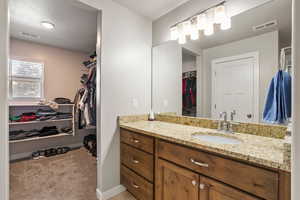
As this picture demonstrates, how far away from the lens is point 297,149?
52cm

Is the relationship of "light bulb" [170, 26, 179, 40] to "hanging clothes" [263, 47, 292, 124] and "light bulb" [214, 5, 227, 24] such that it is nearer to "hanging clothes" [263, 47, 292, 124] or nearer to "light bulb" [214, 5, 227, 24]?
"light bulb" [214, 5, 227, 24]

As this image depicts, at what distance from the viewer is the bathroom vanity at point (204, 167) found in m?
0.72

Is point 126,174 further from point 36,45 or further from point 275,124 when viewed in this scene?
point 36,45

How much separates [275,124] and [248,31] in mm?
869

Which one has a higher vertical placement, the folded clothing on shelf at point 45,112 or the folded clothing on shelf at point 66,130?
the folded clothing on shelf at point 45,112

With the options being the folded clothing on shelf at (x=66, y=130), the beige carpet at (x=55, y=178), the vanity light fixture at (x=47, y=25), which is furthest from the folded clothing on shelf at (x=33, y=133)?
the vanity light fixture at (x=47, y=25)

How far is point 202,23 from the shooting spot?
154cm

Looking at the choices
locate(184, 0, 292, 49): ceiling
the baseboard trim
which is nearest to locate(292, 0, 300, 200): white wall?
locate(184, 0, 292, 49): ceiling

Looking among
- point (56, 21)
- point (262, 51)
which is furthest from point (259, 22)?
point (56, 21)

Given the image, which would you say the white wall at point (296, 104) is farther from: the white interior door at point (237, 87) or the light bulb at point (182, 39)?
the light bulb at point (182, 39)

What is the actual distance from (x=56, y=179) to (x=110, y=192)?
91 centimetres

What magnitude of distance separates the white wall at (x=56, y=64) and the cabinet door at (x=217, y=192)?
11.2 ft

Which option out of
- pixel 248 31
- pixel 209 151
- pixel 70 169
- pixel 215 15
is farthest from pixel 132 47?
pixel 70 169

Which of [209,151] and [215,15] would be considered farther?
[215,15]
